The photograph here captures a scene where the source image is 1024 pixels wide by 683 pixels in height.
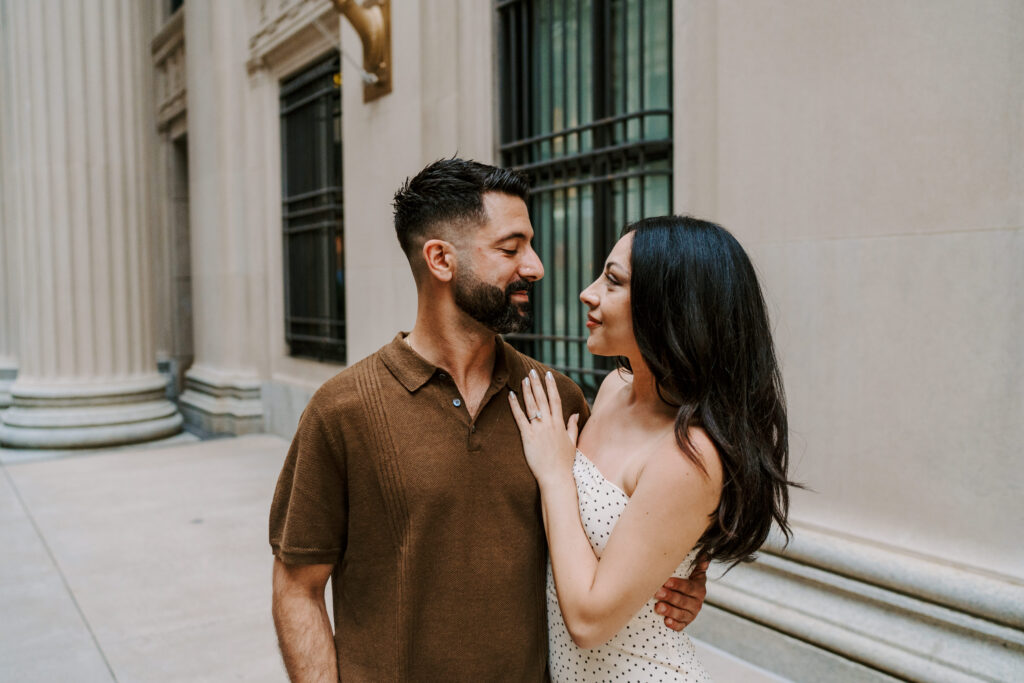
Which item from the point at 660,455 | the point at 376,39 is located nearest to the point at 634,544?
the point at 660,455

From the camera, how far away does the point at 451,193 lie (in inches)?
70.1

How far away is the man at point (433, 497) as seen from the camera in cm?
166

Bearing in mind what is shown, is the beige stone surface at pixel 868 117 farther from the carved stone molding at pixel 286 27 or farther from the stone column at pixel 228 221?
the stone column at pixel 228 221

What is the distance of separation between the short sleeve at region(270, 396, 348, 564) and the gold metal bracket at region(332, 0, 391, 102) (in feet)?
18.5

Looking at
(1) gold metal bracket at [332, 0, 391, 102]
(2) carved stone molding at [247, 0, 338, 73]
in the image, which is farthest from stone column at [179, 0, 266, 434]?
(1) gold metal bracket at [332, 0, 391, 102]

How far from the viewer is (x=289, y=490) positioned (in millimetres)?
1739

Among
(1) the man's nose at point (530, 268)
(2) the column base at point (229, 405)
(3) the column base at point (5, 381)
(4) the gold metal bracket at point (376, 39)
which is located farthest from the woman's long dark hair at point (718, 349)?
(3) the column base at point (5, 381)

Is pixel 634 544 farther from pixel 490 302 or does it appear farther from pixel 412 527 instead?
pixel 490 302

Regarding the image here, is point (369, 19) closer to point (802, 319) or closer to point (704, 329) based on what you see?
point (802, 319)

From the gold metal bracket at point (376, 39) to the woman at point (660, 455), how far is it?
5.52 meters

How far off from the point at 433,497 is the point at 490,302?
1.49 ft

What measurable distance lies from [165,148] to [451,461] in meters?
14.2

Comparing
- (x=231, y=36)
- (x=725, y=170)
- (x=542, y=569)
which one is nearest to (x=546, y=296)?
(x=725, y=170)

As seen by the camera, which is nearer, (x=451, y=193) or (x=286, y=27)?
(x=451, y=193)
